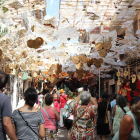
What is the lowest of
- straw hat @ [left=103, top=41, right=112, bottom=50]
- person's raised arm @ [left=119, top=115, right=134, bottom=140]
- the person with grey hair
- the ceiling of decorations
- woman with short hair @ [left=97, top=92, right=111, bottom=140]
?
woman with short hair @ [left=97, top=92, right=111, bottom=140]

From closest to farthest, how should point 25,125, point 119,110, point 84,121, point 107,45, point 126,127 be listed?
point 126,127
point 25,125
point 84,121
point 119,110
point 107,45

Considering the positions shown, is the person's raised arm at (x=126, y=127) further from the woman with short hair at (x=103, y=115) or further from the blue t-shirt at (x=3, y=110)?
the woman with short hair at (x=103, y=115)

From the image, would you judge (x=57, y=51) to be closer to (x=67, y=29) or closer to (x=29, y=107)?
(x=67, y=29)

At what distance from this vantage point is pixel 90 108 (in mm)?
4426

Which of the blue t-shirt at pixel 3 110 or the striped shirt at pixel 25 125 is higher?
the blue t-shirt at pixel 3 110

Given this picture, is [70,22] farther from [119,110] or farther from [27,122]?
[27,122]

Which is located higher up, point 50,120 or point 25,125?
point 25,125

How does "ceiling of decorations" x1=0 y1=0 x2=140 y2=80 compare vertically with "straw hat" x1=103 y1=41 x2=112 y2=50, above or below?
above

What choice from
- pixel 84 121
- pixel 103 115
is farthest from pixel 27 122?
pixel 103 115

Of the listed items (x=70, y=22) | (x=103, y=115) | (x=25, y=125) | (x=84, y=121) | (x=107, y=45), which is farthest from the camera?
(x=70, y=22)

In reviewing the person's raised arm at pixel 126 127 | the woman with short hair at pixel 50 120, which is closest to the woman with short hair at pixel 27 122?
the person's raised arm at pixel 126 127

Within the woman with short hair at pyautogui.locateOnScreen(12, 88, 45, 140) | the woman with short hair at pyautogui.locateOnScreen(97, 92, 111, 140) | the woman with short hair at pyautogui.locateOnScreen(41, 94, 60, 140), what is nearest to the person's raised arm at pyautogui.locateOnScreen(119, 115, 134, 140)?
the woman with short hair at pyautogui.locateOnScreen(12, 88, 45, 140)

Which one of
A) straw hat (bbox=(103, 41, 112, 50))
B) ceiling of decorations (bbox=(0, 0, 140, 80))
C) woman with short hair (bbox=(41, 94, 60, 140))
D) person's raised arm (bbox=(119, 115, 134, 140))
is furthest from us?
straw hat (bbox=(103, 41, 112, 50))

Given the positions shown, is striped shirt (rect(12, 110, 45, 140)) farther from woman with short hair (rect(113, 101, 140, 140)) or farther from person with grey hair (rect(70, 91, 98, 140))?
woman with short hair (rect(113, 101, 140, 140))
